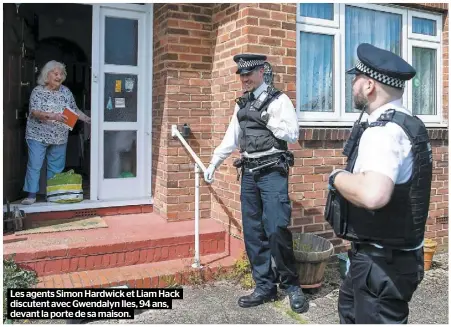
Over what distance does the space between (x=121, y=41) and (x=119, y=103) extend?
0.70 metres

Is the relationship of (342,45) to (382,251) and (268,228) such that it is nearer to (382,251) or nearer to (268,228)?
(268,228)

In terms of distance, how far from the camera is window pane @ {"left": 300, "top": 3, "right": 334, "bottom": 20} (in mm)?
4820

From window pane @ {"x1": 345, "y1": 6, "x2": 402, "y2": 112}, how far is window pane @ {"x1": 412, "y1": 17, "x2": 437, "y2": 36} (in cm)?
24

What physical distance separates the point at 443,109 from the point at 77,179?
4.63 m

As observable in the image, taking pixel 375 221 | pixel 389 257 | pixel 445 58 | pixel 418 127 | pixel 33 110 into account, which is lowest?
pixel 389 257

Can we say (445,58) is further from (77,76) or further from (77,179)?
(77,76)

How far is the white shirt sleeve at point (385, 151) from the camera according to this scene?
213cm

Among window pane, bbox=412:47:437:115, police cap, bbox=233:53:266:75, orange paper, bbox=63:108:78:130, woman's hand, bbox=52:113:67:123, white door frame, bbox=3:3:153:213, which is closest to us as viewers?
police cap, bbox=233:53:266:75

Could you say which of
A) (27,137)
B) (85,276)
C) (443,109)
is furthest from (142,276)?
(443,109)

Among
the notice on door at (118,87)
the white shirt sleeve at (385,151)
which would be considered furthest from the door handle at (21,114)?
the white shirt sleeve at (385,151)

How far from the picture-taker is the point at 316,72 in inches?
197

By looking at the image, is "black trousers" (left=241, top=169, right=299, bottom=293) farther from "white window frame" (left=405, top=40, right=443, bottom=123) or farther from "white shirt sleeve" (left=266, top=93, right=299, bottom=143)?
"white window frame" (left=405, top=40, right=443, bottom=123)

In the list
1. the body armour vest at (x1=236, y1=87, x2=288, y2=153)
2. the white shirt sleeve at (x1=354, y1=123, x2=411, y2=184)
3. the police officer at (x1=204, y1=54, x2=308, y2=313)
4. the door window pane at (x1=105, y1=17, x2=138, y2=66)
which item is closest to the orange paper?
the door window pane at (x1=105, y1=17, x2=138, y2=66)

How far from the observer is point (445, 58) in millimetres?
5754
